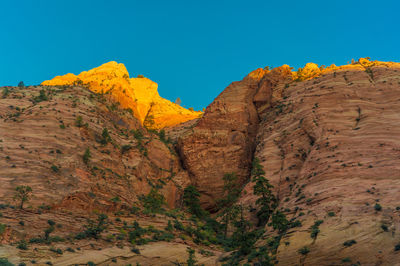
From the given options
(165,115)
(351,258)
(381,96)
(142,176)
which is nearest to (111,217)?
(142,176)

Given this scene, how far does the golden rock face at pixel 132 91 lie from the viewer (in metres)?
87.6

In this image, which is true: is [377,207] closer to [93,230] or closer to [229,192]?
[93,230]

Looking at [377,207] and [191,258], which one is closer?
[377,207]

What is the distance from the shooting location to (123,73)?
107 meters

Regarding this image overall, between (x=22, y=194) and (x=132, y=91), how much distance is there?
63068mm

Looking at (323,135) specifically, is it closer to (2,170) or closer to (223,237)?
(223,237)

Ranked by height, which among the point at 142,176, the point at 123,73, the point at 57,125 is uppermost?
the point at 123,73

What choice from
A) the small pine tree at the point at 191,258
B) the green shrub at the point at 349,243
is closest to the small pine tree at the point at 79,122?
the small pine tree at the point at 191,258

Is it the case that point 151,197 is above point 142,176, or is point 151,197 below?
below

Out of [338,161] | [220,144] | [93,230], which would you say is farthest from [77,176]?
[220,144]

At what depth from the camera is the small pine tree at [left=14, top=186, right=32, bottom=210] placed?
38406 millimetres

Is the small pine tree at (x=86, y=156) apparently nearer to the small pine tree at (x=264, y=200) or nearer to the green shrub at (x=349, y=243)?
the small pine tree at (x=264, y=200)

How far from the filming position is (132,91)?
99.8 m

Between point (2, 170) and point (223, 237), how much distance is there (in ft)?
91.7
